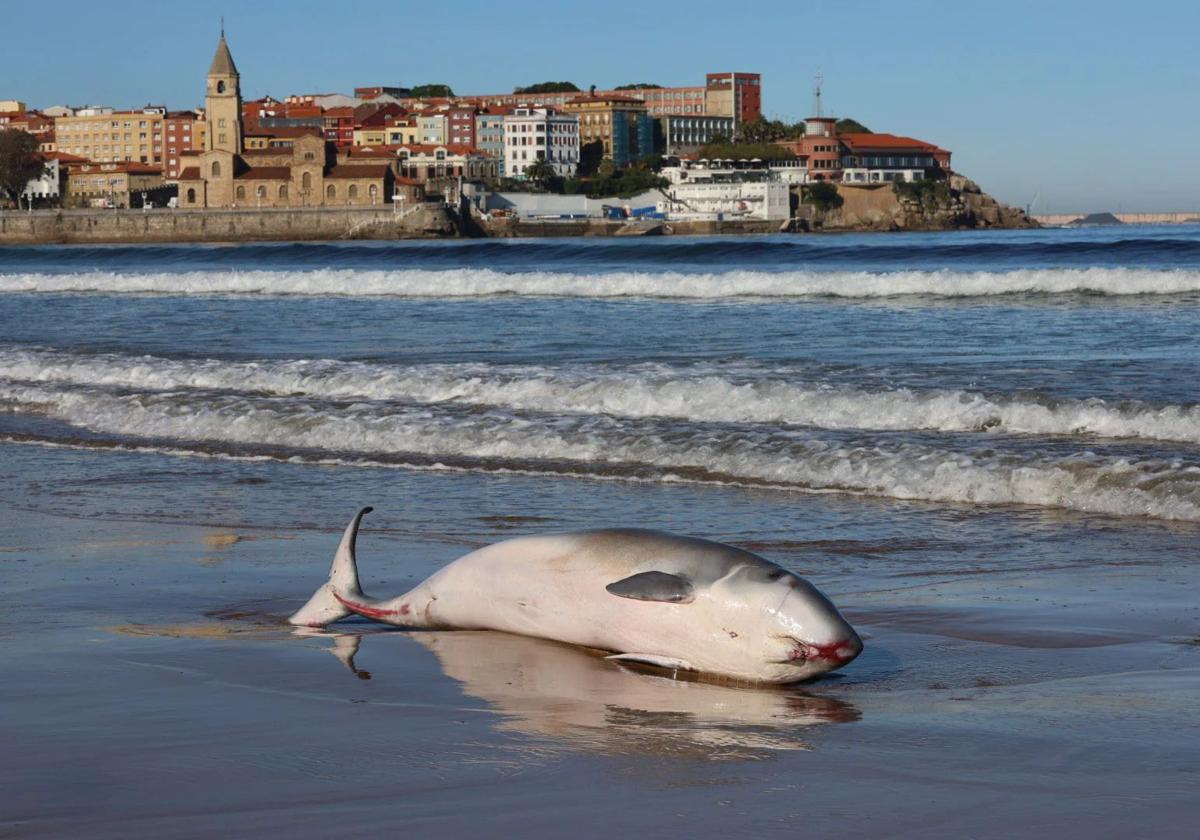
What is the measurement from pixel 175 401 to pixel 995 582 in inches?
350

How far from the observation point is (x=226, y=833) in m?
3.15

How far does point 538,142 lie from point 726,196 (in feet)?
117

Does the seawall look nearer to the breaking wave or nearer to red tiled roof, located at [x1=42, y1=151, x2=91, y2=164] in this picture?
red tiled roof, located at [x1=42, y1=151, x2=91, y2=164]

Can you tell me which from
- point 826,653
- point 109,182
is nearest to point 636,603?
point 826,653

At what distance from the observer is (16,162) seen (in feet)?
470

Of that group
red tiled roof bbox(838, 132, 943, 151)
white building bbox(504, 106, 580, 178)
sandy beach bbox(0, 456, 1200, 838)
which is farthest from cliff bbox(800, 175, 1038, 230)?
sandy beach bbox(0, 456, 1200, 838)

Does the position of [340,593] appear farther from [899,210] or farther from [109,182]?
[109,182]

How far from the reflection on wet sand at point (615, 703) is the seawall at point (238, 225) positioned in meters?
111

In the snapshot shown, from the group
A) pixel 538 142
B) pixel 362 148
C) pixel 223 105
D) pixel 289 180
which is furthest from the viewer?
pixel 538 142

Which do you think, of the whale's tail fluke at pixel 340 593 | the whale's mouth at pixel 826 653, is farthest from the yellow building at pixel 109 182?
the whale's mouth at pixel 826 653

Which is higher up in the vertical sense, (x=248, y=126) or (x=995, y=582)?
(x=248, y=126)

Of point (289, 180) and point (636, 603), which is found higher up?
point (289, 180)

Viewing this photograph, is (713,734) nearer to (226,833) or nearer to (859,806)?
(859,806)

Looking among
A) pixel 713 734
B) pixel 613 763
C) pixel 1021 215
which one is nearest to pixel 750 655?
pixel 713 734
